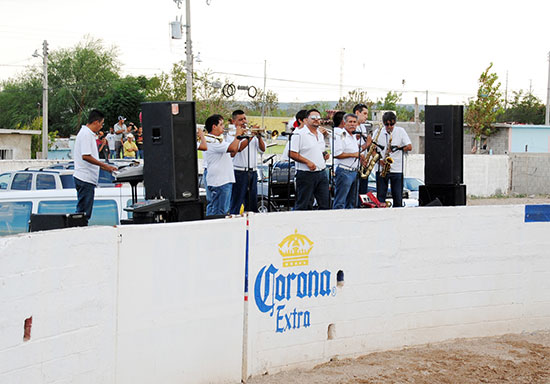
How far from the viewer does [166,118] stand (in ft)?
27.1

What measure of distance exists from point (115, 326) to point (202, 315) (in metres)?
0.91

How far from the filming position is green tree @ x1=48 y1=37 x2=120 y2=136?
67500 millimetres

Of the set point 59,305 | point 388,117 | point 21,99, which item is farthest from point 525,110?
point 59,305

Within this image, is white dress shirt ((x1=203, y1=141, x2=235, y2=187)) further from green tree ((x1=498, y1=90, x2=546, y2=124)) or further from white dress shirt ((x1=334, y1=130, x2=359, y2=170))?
green tree ((x1=498, y1=90, x2=546, y2=124))

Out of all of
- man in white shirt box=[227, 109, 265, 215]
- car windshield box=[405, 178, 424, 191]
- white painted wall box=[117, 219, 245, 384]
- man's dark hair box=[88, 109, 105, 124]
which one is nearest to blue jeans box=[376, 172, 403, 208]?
man in white shirt box=[227, 109, 265, 215]

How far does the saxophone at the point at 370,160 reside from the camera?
1186cm

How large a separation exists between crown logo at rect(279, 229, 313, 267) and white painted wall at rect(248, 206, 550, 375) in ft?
0.17

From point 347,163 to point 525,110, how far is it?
65.4 m

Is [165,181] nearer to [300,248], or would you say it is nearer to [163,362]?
[300,248]

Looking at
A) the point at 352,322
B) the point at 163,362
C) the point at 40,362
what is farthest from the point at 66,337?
the point at 352,322

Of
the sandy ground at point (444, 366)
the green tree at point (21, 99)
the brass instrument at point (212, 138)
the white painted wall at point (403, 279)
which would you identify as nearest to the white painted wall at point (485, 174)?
the brass instrument at point (212, 138)

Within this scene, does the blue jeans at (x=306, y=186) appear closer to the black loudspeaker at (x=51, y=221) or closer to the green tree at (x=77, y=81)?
the black loudspeaker at (x=51, y=221)

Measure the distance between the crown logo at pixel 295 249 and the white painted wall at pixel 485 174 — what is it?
24.9 metres

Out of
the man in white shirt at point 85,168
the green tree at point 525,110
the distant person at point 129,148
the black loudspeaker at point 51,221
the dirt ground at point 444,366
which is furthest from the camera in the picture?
the green tree at point 525,110
